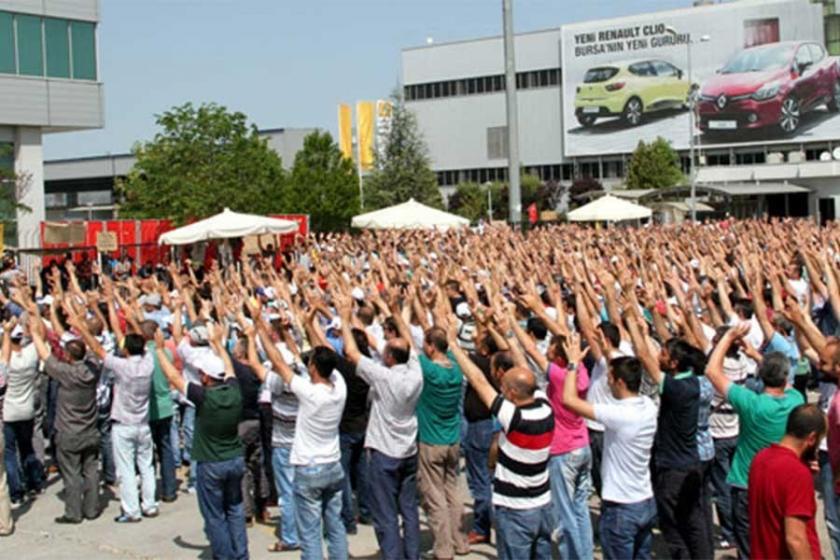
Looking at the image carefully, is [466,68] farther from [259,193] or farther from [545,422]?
[545,422]

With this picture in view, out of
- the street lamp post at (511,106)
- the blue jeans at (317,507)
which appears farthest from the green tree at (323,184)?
the blue jeans at (317,507)

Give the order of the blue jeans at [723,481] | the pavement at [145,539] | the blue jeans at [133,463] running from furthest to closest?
the blue jeans at [133,463], the pavement at [145,539], the blue jeans at [723,481]

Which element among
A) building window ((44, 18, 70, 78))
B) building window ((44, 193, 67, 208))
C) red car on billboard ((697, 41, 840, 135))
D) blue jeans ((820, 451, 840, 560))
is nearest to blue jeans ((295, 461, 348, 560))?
blue jeans ((820, 451, 840, 560))

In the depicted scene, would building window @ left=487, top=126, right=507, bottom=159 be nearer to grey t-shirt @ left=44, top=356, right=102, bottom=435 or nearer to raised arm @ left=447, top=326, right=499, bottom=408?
grey t-shirt @ left=44, top=356, right=102, bottom=435

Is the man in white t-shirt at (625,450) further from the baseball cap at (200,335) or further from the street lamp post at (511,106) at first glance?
the street lamp post at (511,106)

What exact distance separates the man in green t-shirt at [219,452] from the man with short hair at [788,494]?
Result: 12.5ft

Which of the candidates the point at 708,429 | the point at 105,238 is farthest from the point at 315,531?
the point at 105,238

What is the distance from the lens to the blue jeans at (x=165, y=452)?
10172 mm

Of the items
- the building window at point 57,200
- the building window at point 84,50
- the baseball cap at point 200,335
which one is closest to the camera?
the baseball cap at point 200,335

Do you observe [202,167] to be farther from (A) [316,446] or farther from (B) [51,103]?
(A) [316,446]

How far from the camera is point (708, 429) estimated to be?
25.5 ft

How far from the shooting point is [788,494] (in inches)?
206

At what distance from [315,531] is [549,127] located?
69.9 metres

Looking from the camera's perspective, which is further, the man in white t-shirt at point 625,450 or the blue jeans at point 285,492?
the blue jeans at point 285,492
